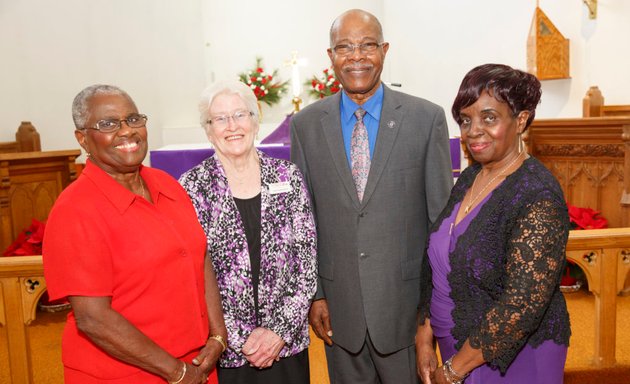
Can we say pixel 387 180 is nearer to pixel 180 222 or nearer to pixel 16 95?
pixel 180 222

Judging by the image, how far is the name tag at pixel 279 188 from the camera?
6.72 feet

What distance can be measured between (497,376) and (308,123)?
1.16 metres

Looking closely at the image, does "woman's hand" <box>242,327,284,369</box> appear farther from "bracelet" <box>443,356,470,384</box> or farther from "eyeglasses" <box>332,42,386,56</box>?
"eyeglasses" <box>332,42,386,56</box>

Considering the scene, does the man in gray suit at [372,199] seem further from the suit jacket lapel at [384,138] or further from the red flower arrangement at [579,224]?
the red flower arrangement at [579,224]

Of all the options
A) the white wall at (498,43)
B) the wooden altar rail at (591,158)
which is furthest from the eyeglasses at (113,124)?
the white wall at (498,43)

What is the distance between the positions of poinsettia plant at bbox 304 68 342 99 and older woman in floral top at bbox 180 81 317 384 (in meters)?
6.95

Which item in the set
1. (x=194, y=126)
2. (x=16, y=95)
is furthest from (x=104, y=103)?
(x=194, y=126)

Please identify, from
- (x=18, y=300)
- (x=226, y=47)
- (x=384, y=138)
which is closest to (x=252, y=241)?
(x=384, y=138)

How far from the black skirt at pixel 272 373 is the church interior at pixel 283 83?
101 cm

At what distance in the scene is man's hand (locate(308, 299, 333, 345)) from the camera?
227 cm

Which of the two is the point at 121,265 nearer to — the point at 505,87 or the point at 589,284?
the point at 505,87

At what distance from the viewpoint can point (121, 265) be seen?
159 centimetres

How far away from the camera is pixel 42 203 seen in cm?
529

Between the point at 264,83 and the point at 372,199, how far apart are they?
7.45 metres
